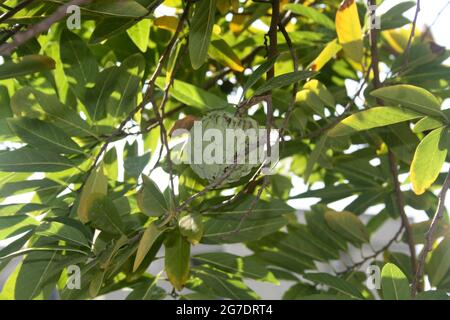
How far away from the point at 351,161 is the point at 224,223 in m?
0.50

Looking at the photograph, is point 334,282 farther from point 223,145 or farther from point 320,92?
point 223,145

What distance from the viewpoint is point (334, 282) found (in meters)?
1.44

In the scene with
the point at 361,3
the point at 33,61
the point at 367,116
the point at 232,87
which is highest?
the point at 361,3

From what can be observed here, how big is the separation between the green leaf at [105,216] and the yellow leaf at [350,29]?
1.72 ft

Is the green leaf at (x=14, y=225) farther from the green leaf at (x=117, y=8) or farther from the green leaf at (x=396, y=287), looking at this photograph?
the green leaf at (x=396, y=287)

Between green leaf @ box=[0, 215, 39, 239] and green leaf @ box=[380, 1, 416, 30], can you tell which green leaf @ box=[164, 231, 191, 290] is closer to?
green leaf @ box=[0, 215, 39, 239]

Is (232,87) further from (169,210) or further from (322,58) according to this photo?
(169,210)

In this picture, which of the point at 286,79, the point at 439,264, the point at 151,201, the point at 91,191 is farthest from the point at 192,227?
the point at 439,264

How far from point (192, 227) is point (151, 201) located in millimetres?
79

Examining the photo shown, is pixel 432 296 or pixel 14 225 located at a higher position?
pixel 14 225

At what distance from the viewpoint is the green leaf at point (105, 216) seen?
1176 millimetres

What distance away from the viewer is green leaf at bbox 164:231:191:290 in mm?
1249
